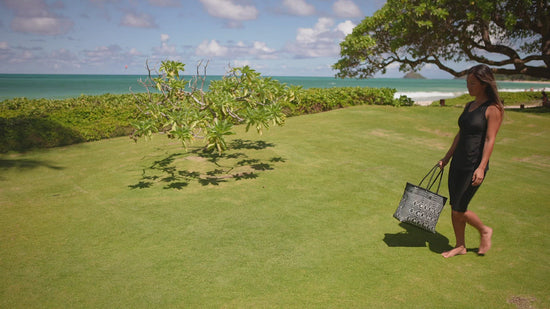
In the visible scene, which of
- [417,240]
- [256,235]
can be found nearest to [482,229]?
[417,240]

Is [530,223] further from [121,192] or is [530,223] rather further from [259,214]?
[121,192]

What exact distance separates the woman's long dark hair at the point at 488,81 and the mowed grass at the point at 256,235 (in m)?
2.10

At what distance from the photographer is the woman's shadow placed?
4.80 m

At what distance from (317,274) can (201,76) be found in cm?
600

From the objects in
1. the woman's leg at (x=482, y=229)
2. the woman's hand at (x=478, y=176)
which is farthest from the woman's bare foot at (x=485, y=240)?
the woman's hand at (x=478, y=176)

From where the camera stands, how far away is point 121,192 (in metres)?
7.16

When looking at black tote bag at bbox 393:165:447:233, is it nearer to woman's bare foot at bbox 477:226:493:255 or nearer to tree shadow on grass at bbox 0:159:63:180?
woman's bare foot at bbox 477:226:493:255

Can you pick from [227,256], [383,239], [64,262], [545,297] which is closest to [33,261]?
[64,262]

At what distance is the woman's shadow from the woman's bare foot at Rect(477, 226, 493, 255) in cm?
43

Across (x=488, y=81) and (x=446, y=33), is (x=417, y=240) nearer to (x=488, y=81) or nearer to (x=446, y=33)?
(x=488, y=81)

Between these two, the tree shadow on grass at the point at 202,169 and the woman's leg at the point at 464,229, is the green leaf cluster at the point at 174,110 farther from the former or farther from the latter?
the woman's leg at the point at 464,229

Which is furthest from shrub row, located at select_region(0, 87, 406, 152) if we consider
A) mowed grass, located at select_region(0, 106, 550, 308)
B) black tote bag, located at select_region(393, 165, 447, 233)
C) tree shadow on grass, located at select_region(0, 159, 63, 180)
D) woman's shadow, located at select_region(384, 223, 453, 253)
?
black tote bag, located at select_region(393, 165, 447, 233)

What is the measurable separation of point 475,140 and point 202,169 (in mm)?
6415

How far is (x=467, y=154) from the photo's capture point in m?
3.89
